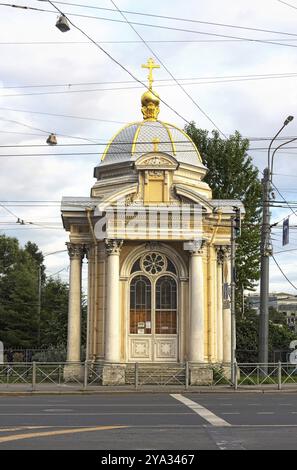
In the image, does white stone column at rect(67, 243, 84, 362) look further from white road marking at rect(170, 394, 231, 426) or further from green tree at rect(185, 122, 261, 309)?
green tree at rect(185, 122, 261, 309)

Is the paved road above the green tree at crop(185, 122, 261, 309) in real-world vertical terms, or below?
below

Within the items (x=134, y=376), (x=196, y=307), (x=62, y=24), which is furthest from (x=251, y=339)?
(x=62, y=24)

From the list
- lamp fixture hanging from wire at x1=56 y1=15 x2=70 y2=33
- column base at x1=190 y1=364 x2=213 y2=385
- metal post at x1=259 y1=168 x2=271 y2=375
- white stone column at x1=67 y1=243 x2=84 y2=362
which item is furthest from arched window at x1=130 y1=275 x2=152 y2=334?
lamp fixture hanging from wire at x1=56 y1=15 x2=70 y2=33

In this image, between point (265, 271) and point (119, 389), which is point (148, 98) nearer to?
point (265, 271)

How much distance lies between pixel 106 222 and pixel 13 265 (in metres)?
49.4

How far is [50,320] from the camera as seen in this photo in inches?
2245

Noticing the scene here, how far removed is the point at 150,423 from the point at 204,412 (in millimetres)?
2849

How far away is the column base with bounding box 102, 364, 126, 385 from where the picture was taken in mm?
27781

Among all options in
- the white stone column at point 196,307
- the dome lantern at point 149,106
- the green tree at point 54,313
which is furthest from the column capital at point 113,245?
the green tree at point 54,313

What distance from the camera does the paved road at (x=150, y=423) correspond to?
11.6 metres

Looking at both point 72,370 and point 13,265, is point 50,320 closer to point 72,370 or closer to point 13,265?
point 13,265

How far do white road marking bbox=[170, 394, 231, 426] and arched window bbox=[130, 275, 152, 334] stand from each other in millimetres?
7072

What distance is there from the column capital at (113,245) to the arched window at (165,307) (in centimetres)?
217

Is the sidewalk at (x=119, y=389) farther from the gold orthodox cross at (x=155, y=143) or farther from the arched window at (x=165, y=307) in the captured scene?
the gold orthodox cross at (x=155, y=143)
